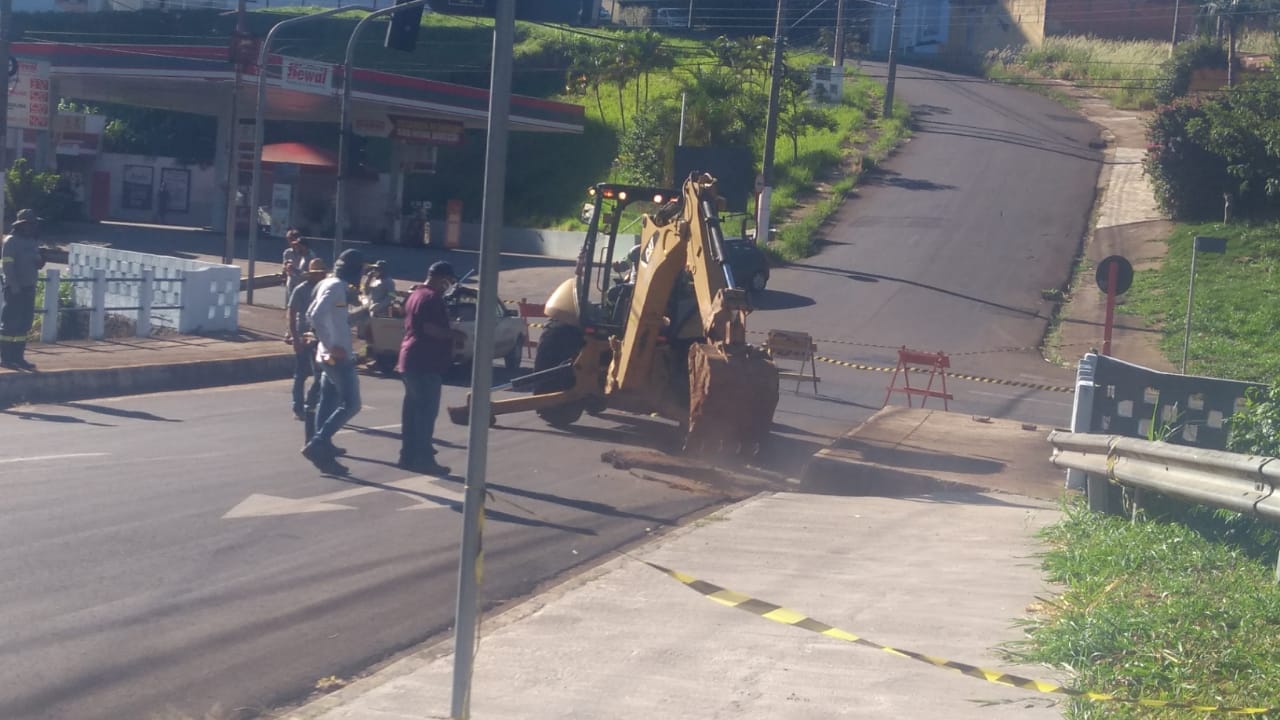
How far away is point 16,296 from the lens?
16.3 metres

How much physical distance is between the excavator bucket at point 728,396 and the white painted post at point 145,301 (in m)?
11.4

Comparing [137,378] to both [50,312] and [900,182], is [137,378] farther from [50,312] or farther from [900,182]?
[900,182]

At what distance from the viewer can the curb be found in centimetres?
1562

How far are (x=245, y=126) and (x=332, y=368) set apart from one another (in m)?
40.2

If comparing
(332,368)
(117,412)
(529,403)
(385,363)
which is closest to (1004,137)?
(385,363)

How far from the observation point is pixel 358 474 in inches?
449

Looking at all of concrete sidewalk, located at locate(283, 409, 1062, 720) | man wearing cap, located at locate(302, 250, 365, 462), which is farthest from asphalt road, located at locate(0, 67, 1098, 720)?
concrete sidewalk, located at locate(283, 409, 1062, 720)

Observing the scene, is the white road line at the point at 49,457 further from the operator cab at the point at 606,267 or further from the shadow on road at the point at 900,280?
the shadow on road at the point at 900,280

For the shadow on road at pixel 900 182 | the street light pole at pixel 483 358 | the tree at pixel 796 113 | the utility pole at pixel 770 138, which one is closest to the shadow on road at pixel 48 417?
the street light pole at pixel 483 358

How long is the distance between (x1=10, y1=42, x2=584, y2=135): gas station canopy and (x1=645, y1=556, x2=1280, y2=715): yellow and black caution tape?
29.1m

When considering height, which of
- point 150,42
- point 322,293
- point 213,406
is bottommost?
point 213,406

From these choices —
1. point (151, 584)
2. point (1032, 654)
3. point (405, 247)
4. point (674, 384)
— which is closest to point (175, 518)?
point (151, 584)

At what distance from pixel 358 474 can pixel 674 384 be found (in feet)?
15.4

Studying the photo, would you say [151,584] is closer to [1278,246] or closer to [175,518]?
[175,518]
